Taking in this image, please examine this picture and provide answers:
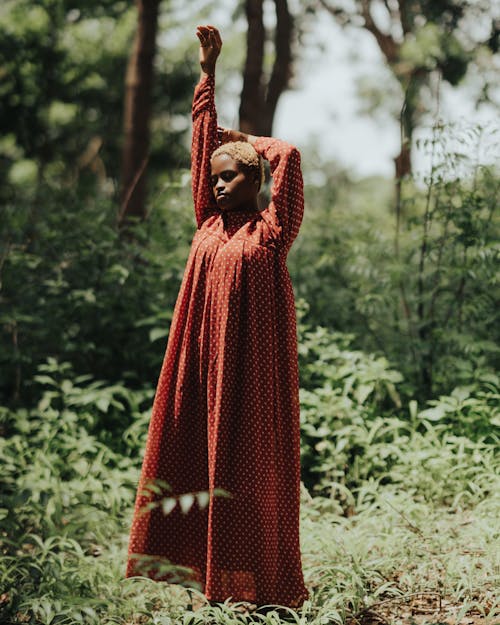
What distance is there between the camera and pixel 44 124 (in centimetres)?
1734

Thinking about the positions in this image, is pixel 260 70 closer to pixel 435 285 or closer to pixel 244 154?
pixel 435 285

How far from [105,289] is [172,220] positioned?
806mm

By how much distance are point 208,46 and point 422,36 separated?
694cm

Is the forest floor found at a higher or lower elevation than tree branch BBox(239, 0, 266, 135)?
lower

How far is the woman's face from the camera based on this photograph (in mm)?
2746

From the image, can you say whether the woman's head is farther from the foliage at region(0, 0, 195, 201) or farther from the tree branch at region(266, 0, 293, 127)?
the foliage at region(0, 0, 195, 201)

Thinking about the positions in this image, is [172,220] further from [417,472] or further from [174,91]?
[174,91]

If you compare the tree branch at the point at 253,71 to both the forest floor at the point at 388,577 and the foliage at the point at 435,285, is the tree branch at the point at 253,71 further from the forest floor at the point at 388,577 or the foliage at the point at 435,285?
the forest floor at the point at 388,577

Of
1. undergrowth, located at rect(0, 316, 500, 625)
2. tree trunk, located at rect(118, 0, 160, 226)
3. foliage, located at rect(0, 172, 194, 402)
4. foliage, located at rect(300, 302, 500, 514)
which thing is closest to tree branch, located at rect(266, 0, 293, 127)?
tree trunk, located at rect(118, 0, 160, 226)

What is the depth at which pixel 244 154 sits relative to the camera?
9.02 feet

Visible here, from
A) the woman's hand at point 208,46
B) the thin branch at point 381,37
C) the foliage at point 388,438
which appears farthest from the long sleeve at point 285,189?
the thin branch at point 381,37

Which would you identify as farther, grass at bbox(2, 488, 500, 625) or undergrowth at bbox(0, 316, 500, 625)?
undergrowth at bbox(0, 316, 500, 625)

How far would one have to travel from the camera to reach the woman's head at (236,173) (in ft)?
9.01

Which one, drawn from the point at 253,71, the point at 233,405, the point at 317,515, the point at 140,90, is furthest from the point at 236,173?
A: the point at 140,90
